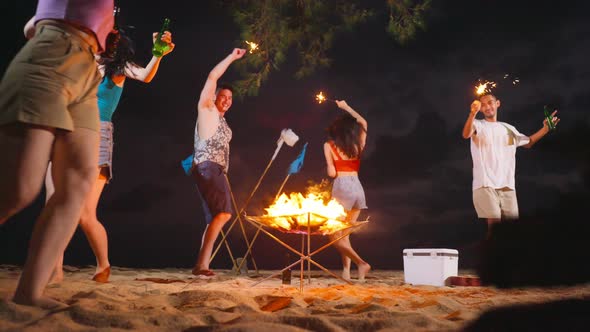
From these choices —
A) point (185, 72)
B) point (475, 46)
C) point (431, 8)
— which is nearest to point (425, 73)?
point (475, 46)

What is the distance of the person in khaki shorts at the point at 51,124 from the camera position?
5.42 feet

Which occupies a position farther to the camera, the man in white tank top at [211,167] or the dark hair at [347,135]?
the dark hair at [347,135]

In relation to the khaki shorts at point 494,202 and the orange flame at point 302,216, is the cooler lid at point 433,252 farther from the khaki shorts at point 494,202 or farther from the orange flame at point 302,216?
the orange flame at point 302,216

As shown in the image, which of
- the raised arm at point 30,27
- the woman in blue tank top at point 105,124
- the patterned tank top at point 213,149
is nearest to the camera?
the raised arm at point 30,27

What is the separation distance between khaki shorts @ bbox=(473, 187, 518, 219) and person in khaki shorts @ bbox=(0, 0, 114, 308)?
3.89 meters

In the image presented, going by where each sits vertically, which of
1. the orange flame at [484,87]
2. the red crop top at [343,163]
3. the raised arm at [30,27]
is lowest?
the red crop top at [343,163]

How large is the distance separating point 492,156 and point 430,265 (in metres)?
1.31

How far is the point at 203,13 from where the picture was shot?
7539mm

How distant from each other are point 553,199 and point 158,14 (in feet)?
24.5

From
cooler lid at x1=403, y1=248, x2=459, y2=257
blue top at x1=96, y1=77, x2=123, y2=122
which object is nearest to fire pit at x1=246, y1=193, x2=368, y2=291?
blue top at x1=96, y1=77, x2=123, y2=122

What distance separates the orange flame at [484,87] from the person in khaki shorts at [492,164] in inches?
2.7

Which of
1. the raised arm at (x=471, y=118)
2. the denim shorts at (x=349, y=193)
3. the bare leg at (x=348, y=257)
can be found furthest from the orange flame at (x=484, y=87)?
the bare leg at (x=348, y=257)

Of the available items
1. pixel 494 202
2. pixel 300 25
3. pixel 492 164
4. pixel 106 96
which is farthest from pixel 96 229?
pixel 492 164

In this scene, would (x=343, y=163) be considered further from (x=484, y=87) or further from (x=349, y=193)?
(x=484, y=87)
